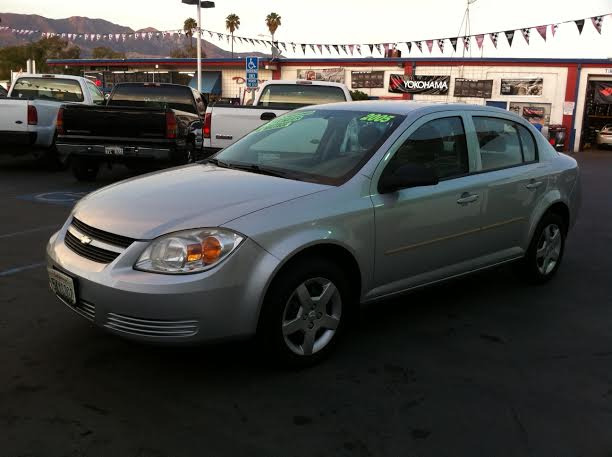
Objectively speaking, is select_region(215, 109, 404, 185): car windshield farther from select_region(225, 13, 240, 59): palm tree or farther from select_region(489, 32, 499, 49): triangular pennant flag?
select_region(225, 13, 240, 59): palm tree

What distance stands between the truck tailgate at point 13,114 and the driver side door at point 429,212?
9396 mm

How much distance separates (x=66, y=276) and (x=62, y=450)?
3.37ft

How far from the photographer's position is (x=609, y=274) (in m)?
6.04

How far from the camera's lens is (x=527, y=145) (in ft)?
17.2

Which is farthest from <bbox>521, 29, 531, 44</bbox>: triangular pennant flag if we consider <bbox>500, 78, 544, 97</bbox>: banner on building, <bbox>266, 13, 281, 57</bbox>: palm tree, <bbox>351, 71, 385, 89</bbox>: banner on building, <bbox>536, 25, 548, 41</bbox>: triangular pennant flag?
<bbox>266, 13, 281, 57</bbox>: palm tree

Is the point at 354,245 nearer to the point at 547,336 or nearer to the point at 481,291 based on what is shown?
the point at 547,336

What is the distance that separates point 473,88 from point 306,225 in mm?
32589

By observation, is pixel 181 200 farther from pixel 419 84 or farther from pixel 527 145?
pixel 419 84

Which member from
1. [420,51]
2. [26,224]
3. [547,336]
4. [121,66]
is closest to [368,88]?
[420,51]

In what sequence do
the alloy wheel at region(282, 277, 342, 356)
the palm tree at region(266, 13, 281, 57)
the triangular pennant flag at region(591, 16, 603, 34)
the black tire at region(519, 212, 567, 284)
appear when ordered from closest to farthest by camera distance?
the alloy wheel at region(282, 277, 342, 356) < the black tire at region(519, 212, 567, 284) < the triangular pennant flag at region(591, 16, 603, 34) < the palm tree at region(266, 13, 281, 57)

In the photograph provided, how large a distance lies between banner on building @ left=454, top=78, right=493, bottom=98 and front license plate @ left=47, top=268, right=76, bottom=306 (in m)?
32.8

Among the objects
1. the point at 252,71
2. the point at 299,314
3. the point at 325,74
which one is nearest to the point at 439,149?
the point at 299,314

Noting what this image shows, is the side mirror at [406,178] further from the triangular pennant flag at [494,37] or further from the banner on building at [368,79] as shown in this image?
the banner on building at [368,79]

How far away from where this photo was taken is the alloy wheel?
→ 351 cm
